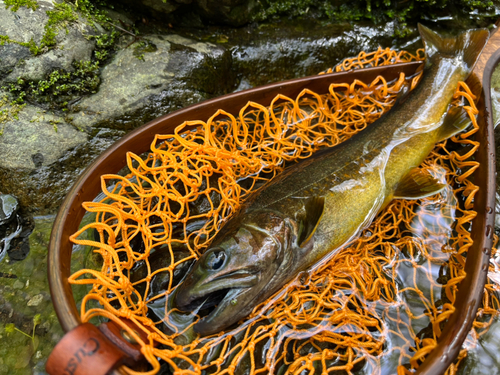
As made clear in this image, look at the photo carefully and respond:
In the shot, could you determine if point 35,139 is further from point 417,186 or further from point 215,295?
point 417,186

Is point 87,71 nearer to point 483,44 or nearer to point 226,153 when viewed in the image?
point 226,153

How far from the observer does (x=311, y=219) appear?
241cm

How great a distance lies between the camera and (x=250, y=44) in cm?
395

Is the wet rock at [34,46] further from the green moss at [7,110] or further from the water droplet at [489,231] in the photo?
the water droplet at [489,231]

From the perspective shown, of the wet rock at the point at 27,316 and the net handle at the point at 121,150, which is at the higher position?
the net handle at the point at 121,150

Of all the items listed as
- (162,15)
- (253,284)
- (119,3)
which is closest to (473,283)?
(253,284)

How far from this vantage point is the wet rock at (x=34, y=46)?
3014mm

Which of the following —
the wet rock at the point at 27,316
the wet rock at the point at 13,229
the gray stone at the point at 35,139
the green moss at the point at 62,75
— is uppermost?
the green moss at the point at 62,75

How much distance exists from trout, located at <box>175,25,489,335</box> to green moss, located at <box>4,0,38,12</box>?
2987 mm

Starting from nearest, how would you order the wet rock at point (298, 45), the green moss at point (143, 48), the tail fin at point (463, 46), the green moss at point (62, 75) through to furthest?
1. the tail fin at point (463, 46)
2. the green moss at point (62, 75)
3. the green moss at point (143, 48)
4. the wet rock at point (298, 45)

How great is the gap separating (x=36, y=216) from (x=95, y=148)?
2.66ft

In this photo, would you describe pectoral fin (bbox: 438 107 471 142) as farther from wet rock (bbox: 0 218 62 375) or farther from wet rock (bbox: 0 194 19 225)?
wet rock (bbox: 0 194 19 225)

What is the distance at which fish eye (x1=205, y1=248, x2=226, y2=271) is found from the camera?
2094 mm

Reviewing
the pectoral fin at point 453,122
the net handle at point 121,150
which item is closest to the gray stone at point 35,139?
the net handle at point 121,150
